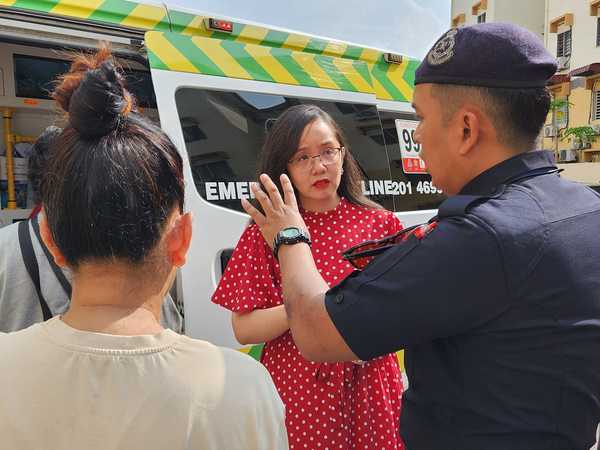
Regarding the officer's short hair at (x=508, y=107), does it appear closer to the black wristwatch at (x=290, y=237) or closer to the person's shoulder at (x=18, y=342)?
the black wristwatch at (x=290, y=237)

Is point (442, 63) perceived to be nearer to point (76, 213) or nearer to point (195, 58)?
point (76, 213)

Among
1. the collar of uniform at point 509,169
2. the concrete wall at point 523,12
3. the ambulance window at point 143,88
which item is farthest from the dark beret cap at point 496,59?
the concrete wall at point 523,12

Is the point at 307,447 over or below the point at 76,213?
below

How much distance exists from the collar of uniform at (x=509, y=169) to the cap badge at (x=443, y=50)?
258 mm

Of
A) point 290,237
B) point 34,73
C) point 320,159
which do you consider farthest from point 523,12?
point 290,237

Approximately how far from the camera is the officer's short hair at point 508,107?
1040mm

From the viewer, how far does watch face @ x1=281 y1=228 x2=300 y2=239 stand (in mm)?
1300

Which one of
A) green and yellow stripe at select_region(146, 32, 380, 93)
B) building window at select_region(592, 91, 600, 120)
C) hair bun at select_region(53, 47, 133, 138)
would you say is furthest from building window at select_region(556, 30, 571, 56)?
hair bun at select_region(53, 47, 133, 138)

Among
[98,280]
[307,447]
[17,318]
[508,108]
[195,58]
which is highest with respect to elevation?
[195,58]

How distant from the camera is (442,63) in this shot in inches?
42.2

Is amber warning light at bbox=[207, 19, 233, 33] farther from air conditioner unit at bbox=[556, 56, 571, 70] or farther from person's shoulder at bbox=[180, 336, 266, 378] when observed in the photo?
air conditioner unit at bbox=[556, 56, 571, 70]

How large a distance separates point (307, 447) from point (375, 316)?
0.83 m

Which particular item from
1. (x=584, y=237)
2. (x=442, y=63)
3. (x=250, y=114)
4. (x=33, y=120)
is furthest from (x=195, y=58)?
(x=33, y=120)

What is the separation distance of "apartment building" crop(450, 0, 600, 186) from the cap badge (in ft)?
70.4
